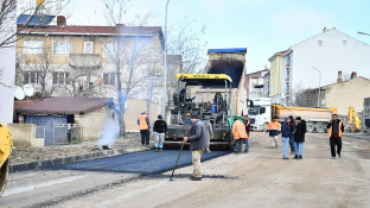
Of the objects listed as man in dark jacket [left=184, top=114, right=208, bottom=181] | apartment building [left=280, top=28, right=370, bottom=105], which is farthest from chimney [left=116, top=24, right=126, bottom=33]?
apartment building [left=280, top=28, right=370, bottom=105]

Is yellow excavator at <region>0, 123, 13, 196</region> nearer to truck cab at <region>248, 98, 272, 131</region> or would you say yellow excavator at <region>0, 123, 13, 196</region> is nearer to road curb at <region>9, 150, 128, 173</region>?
road curb at <region>9, 150, 128, 173</region>

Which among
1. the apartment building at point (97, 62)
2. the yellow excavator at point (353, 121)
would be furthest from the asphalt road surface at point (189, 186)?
the yellow excavator at point (353, 121)

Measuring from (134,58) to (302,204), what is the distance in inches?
828

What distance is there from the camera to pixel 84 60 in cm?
3472

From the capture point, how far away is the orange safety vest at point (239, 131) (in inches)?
722

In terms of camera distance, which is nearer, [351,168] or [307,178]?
[307,178]

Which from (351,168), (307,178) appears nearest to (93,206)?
(307,178)

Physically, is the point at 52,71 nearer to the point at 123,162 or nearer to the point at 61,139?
the point at 61,139

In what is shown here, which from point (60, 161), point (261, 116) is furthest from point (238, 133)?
point (261, 116)

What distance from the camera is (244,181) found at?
10.2 meters

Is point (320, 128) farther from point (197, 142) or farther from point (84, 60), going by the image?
point (197, 142)

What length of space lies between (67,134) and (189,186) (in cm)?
1485

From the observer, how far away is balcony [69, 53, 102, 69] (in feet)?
111

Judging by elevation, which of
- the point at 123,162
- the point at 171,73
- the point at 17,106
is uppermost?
the point at 171,73
